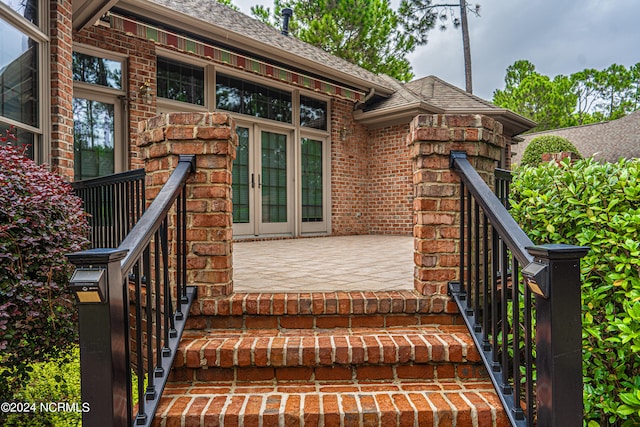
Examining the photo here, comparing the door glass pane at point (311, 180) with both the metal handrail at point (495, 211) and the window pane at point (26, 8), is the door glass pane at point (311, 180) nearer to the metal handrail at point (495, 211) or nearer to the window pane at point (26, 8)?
the window pane at point (26, 8)

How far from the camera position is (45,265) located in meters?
2.14

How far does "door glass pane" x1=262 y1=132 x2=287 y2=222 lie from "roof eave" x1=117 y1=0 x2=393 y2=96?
126cm

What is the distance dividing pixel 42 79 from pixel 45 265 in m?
2.07

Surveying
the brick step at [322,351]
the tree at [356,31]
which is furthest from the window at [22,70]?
the tree at [356,31]

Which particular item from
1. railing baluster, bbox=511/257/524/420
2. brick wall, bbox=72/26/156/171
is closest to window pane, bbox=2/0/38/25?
brick wall, bbox=72/26/156/171

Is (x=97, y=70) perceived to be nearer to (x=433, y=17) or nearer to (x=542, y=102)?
(x=433, y=17)

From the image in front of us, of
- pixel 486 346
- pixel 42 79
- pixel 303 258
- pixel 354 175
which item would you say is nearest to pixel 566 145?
pixel 354 175

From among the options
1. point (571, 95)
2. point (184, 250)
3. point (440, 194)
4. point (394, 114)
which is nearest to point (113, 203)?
point (184, 250)

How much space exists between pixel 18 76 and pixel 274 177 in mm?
3930

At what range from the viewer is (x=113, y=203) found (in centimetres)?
269

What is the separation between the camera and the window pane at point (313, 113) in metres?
7.09

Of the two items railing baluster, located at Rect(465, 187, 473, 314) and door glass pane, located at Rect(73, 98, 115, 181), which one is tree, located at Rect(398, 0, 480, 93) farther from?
railing baluster, located at Rect(465, 187, 473, 314)

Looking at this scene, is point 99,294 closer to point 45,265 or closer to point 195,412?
point 195,412

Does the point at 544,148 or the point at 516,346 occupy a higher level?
the point at 544,148
